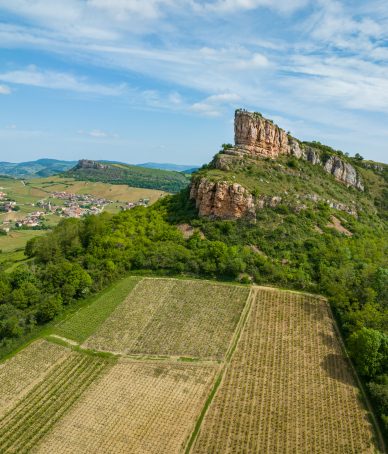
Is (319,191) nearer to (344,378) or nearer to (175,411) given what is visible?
(344,378)

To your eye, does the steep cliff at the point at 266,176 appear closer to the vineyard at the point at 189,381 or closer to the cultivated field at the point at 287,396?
the vineyard at the point at 189,381

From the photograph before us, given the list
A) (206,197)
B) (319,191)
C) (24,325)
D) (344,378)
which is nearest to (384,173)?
(319,191)

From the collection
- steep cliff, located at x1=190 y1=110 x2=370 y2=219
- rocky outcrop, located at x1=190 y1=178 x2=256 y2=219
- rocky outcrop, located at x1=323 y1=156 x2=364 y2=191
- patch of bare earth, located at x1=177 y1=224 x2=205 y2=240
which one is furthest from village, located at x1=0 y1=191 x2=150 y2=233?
rocky outcrop, located at x1=190 y1=178 x2=256 y2=219

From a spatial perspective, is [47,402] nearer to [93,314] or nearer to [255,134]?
[93,314]

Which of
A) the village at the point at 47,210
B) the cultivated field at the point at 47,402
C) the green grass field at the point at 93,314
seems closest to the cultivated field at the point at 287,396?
the cultivated field at the point at 47,402

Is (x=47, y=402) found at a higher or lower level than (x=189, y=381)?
lower

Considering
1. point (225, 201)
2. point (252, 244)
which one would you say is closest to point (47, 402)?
point (252, 244)

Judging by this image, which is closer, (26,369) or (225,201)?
(26,369)
